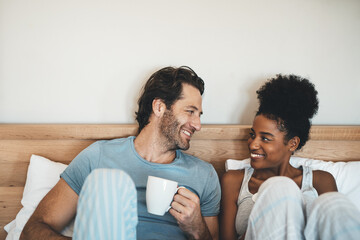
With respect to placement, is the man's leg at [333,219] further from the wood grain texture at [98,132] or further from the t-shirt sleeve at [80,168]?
the t-shirt sleeve at [80,168]

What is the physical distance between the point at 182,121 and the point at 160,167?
22 centimetres

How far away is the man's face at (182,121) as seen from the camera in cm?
115

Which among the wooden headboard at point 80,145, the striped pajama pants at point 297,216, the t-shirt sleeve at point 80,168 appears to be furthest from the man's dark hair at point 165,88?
the striped pajama pants at point 297,216

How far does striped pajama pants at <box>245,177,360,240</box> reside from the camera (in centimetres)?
61

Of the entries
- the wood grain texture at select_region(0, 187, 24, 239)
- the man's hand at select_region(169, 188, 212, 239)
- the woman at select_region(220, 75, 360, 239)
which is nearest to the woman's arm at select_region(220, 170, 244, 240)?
the woman at select_region(220, 75, 360, 239)

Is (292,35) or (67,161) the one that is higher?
(292,35)

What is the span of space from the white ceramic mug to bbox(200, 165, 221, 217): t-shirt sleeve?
13.8 inches

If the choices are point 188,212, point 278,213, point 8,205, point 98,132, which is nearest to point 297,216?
point 278,213

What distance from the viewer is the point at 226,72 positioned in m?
1.44

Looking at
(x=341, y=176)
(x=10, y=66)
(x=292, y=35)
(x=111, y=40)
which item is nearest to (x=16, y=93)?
(x=10, y=66)

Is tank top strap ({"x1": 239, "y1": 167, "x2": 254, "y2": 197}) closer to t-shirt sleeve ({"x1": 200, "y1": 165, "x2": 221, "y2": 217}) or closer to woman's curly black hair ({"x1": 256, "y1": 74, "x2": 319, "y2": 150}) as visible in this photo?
t-shirt sleeve ({"x1": 200, "y1": 165, "x2": 221, "y2": 217})

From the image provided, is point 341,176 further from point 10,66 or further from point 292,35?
point 10,66

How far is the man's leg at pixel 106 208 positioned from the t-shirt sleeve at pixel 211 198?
48 centimetres

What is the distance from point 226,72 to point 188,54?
0.23 metres
